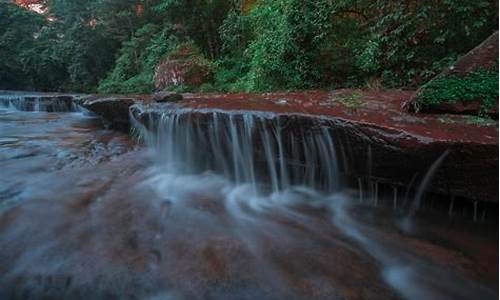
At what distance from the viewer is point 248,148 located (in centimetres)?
437

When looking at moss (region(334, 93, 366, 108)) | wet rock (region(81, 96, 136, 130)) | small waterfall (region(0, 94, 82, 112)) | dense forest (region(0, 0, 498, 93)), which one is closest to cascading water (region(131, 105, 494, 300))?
moss (region(334, 93, 366, 108))

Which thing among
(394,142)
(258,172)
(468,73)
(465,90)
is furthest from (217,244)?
(468,73)

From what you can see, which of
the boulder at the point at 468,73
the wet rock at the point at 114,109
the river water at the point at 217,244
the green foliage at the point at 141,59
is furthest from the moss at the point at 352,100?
the green foliage at the point at 141,59

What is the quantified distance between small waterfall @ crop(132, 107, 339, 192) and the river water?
0.16 meters

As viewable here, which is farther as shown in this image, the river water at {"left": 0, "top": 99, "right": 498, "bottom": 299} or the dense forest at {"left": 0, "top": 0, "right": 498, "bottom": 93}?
the dense forest at {"left": 0, "top": 0, "right": 498, "bottom": 93}

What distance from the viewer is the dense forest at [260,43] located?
5.71 meters

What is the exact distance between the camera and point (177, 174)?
4.92 m

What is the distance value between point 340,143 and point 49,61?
19.4 m

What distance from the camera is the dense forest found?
5.71 meters

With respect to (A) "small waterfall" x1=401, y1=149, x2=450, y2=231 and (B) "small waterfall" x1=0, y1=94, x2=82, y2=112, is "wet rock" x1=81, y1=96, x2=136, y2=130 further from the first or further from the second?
(A) "small waterfall" x1=401, y1=149, x2=450, y2=231

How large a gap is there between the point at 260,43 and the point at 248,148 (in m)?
3.85

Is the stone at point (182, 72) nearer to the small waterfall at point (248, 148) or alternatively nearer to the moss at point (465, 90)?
the small waterfall at point (248, 148)

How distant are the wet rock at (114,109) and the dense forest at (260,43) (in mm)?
2683

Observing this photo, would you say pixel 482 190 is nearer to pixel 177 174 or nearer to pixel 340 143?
pixel 340 143
